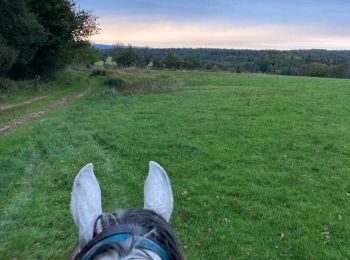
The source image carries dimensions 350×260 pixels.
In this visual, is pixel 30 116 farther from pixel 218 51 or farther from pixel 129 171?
pixel 218 51

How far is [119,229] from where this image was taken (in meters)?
1.47

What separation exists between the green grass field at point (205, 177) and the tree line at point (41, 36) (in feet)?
35.0

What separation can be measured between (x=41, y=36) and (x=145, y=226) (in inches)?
1206

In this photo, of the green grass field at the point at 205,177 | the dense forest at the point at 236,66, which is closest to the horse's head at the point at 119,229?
the green grass field at the point at 205,177

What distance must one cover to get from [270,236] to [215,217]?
3.51 feet

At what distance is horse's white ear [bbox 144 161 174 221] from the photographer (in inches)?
71.9

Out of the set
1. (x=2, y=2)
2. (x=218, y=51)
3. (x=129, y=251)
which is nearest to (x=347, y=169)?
(x=129, y=251)

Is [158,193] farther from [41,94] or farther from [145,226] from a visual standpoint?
[41,94]

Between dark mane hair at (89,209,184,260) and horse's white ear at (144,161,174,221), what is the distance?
0.14 metres

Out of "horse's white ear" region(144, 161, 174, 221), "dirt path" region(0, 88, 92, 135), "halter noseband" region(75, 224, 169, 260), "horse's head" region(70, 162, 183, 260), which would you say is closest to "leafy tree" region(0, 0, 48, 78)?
"dirt path" region(0, 88, 92, 135)

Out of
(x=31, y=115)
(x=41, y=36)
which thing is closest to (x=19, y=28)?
(x=41, y=36)

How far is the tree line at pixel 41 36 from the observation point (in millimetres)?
26344

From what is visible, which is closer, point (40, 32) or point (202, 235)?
point (202, 235)

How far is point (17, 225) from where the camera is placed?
663 centimetres
